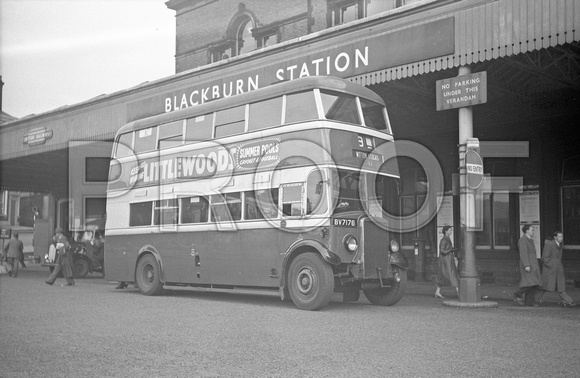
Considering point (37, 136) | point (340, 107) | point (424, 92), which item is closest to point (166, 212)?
point (340, 107)

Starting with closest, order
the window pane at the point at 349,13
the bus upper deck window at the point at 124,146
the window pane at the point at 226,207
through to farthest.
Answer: the window pane at the point at 226,207
the bus upper deck window at the point at 124,146
the window pane at the point at 349,13

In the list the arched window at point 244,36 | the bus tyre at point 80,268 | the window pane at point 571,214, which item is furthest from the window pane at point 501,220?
the bus tyre at point 80,268

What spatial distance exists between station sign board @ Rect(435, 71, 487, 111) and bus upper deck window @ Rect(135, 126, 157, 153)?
22.7 feet

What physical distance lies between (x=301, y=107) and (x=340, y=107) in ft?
2.49

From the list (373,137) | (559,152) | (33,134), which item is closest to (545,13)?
(373,137)

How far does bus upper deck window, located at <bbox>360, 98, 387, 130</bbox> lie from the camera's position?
13539mm

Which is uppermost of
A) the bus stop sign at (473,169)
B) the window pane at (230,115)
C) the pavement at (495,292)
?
the window pane at (230,115)

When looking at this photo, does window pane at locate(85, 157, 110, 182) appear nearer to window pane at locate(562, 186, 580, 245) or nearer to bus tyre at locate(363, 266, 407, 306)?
bus tyre at locate(363, 266, 407, 306)

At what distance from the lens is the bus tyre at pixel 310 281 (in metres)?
12.2

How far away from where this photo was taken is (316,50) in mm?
17062

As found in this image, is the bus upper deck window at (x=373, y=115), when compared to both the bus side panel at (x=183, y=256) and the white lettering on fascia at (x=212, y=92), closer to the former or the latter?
the bus side panel at (x=183, y=256)

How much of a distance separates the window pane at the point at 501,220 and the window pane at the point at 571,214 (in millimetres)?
1761

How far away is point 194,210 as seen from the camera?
15.3m

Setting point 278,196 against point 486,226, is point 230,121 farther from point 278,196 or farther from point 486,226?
point 486,226
